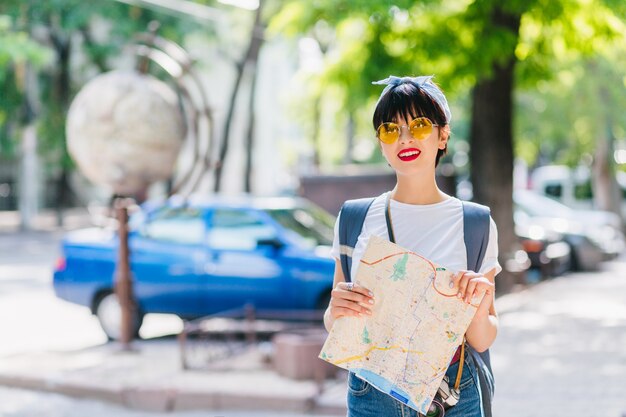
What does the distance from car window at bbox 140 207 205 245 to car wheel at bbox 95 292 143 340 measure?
2.85ft

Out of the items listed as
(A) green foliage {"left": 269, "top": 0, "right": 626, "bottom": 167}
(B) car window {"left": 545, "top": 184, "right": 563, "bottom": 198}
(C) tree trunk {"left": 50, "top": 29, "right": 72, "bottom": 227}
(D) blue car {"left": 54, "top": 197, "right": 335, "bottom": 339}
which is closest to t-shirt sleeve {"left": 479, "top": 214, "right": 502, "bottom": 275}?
(D) blue car {"left": 54, "top": 197, "right": 335, "bottom": 339}

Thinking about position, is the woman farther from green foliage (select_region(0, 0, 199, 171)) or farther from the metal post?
green foliage (select_region(0, 0, 199, 171))

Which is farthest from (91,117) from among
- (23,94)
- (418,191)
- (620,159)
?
(23,94)

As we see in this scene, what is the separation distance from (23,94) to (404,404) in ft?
106

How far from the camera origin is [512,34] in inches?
504

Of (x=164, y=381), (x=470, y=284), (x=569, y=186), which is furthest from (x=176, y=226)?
(x=569, y=186)

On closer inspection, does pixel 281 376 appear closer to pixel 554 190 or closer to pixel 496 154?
pixel 496 154

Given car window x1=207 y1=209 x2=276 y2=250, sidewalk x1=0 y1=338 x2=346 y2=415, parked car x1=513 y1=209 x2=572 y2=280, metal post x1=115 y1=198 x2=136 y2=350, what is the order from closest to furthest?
1. sidewalk x1=0 y1=338 x2=346 y2=415
2. metal post x1=115 y1=198 x2=136 y2=350
3. car window x1=207 y1=209 x2=276 y2=250
4. parked car x1=513 y1=209 x2=572 y2=280

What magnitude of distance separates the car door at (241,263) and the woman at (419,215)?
753 centimetres

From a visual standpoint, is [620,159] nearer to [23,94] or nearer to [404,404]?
[23,94]

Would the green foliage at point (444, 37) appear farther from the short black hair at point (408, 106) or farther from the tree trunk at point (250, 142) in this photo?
the tree trunk at point (250, 142)

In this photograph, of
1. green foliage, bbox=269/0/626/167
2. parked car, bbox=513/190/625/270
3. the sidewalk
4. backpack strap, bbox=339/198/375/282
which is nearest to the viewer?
backpack strap, bbox=339/198/375/282

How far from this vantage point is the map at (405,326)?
2729mm

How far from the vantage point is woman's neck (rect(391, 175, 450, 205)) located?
2932 millimetres
